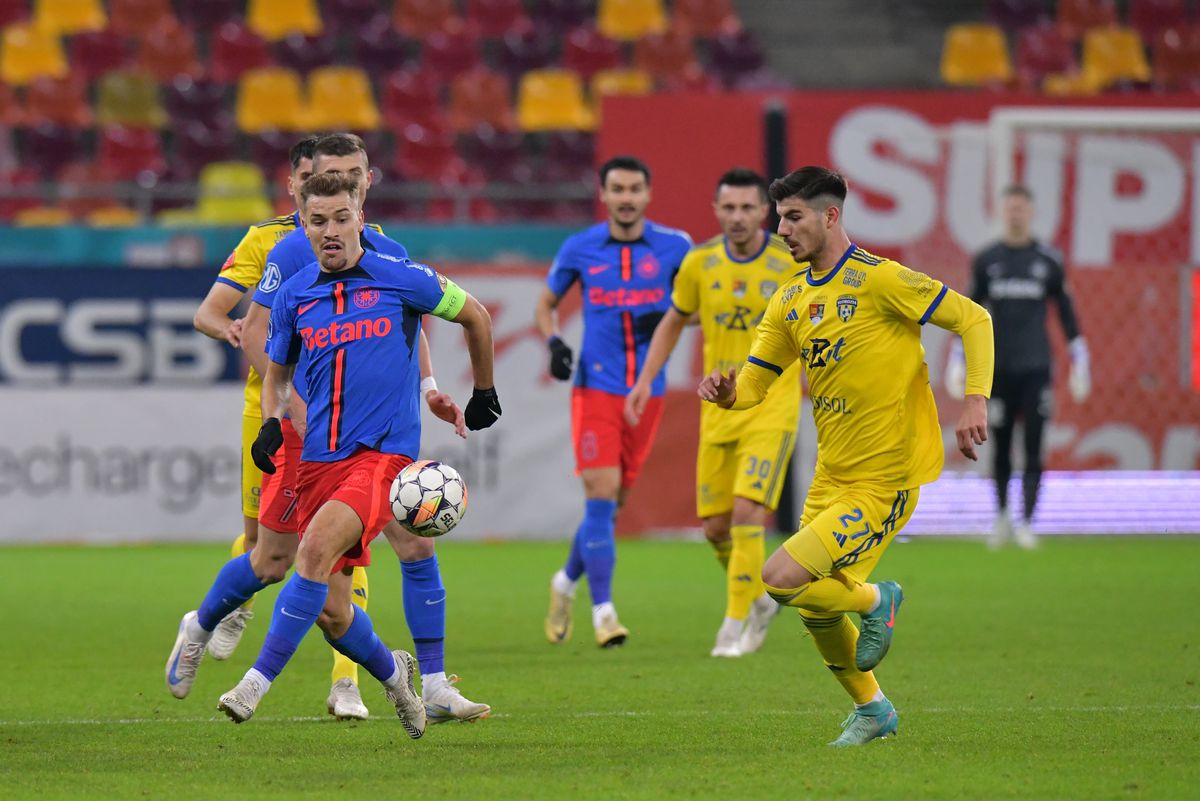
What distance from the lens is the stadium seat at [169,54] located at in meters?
19.9

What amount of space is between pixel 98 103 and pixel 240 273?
12.1m

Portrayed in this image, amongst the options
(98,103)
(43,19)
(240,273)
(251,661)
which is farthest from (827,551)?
(43,19)

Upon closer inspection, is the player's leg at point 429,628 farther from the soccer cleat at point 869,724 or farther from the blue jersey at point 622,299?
the blue jersey at point 622,299

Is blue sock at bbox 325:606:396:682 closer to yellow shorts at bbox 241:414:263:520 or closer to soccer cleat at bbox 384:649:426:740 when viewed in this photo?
soccer cleat at bbox 384:649:426:740

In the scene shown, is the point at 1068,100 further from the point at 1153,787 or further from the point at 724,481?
the point at 1153,787

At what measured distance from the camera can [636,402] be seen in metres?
9.27

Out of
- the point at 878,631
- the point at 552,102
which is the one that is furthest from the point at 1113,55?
the point at 878,631

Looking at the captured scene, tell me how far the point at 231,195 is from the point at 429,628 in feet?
30.7

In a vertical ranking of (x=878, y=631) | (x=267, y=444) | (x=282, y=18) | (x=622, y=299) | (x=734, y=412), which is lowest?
(x=878, y=631)

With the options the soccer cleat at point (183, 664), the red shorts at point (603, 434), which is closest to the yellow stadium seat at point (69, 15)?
the red shorts at point (603, 434)

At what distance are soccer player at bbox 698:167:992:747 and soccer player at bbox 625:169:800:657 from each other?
2.38 meters

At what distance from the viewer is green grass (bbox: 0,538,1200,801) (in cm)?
572

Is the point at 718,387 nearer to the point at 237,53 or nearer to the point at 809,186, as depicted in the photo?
the point at 809,186

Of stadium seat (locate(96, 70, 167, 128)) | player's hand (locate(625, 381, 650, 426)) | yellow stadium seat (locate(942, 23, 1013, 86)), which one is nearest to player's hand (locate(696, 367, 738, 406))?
player's hand (locate(625, 381, 650, 426))
